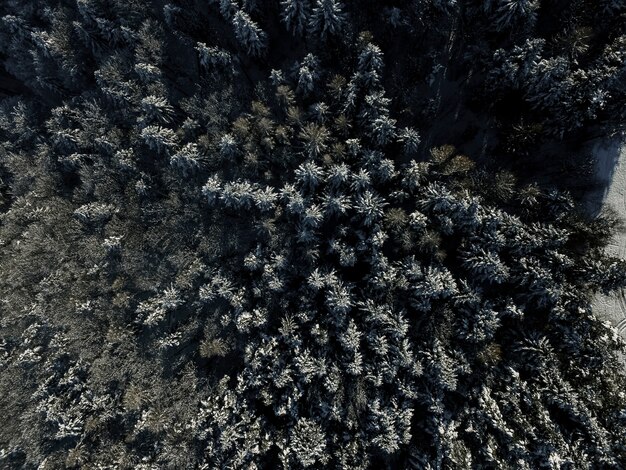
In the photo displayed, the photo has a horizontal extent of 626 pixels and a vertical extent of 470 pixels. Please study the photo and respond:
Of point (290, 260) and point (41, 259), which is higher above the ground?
point (290, 260)

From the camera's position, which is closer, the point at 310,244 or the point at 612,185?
the point at 310,244

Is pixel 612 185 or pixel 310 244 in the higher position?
pixel 612 185

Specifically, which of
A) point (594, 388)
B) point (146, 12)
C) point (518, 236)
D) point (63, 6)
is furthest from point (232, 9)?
point (594, 388)

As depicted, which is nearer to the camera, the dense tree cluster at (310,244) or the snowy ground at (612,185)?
the dense tree cluster at (310,244)

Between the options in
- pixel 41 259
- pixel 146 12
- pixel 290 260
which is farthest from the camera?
pixel 41 259

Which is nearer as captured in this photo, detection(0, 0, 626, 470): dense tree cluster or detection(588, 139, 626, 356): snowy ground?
detection(0, 0, 626, 470): dense tree cluster

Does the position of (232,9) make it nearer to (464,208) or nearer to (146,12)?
(146,12)

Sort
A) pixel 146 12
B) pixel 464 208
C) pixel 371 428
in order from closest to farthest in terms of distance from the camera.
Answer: pixel 464 208 → pixel 371 428 → pixel 146 12

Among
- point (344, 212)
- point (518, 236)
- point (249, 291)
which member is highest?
point (518, 236)
